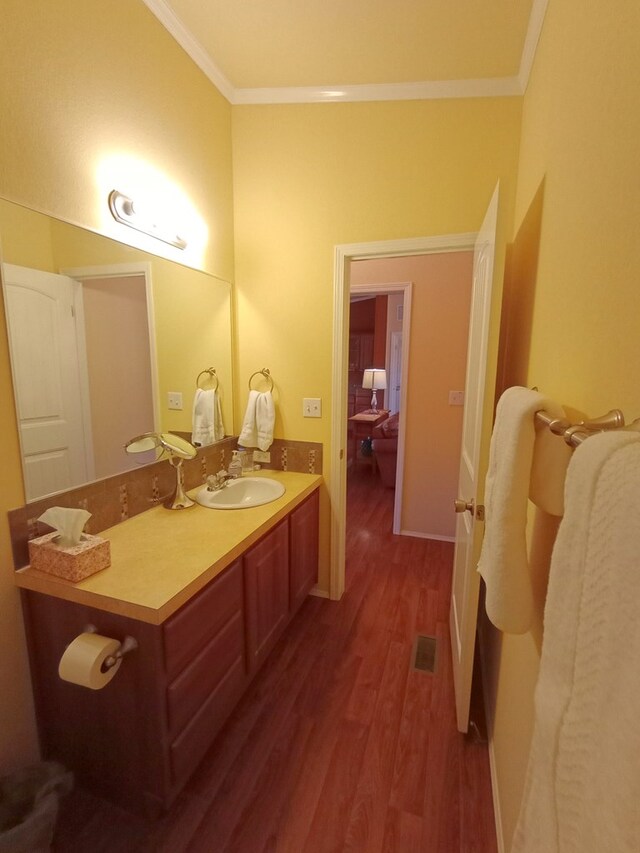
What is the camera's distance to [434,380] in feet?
10.5

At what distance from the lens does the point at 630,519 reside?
34 cm

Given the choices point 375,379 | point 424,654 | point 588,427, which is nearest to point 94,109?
point 588,427

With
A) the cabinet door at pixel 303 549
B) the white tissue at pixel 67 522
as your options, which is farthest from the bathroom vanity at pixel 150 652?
the cabinet door at pixel 303 549

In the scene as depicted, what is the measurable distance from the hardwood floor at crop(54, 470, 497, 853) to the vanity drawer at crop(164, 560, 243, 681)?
0.53 meters

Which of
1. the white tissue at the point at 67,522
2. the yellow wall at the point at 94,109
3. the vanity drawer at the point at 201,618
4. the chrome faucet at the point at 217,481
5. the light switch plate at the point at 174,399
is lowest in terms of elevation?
the vanity drawer at the point at 201,618

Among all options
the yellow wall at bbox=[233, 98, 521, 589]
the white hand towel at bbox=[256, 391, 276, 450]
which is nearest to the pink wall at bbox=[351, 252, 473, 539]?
the yellow wall at bbox=[233, 98, 521, 589]

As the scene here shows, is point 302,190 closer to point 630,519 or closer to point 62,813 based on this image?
point 630,519

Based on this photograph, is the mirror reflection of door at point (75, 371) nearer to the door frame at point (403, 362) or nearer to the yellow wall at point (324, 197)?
the yellow wall at point (324, 197)

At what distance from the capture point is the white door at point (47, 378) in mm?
1210

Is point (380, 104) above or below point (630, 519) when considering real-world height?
above

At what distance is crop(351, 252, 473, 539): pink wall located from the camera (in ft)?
10.1

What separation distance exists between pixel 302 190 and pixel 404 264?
4.38ft

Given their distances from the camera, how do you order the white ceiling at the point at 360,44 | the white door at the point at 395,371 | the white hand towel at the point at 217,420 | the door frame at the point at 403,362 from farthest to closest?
the white door at the point at 395,371, the door frame at the point at 403,362, the white hand towel at the point at 217,420, the white ceiling at the point at 360,44

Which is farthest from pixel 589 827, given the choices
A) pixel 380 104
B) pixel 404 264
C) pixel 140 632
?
pixel 404 264
